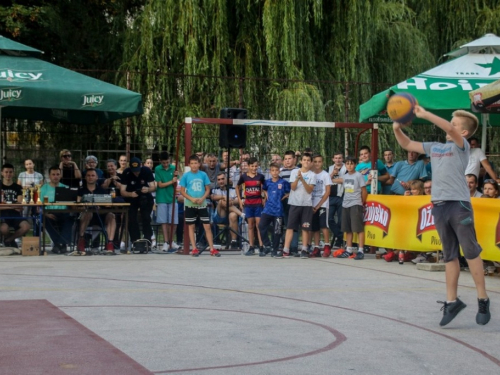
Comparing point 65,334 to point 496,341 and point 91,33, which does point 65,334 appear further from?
point 91,33

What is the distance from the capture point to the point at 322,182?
1770 cm

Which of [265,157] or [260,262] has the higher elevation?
[265,157]

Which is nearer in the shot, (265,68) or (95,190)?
(95,190)

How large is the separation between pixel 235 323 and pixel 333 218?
1021 centimetres

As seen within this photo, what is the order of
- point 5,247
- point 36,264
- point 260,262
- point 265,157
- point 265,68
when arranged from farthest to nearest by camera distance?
point 265,68
point 265,157
point 5,247
point 260,262
point 36,264

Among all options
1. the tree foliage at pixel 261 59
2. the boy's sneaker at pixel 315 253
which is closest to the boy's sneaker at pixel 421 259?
the boy's sneaker at pixel 315 253

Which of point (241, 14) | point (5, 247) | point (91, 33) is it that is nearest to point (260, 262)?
point (5, 247)

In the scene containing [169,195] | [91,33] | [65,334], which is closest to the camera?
[65,334]

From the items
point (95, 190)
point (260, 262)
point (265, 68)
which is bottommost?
point (260, 262)

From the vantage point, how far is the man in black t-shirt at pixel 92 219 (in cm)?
1753

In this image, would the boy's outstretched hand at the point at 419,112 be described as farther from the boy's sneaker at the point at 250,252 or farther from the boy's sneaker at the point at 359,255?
the boy's sneaker at the point at 250,252

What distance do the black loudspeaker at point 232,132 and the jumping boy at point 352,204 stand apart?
2.21 meters

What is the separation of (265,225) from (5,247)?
494 centimetres

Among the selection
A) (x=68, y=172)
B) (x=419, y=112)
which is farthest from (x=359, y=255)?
(x=419, y=112)
